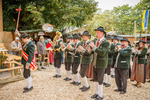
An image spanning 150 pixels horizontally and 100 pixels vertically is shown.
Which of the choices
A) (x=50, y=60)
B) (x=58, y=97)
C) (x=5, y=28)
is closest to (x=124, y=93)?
(x=58, y=97)

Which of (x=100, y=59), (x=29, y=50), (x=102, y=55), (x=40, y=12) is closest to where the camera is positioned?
(x=102, y=55)

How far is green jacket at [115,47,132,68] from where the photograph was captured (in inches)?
169

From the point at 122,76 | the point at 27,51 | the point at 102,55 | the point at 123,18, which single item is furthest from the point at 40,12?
the point at 123,18

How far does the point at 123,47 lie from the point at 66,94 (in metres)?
2.77

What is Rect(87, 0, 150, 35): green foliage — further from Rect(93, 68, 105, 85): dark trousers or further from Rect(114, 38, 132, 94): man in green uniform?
Rect(93, 68, 105, 85): dark trousers

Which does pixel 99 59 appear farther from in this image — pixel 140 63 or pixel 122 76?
pixel 140 63

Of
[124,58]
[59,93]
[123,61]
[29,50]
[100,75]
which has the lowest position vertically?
[59,93]

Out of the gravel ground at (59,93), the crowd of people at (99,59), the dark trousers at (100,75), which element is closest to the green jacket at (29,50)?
the crowd of people at (99,59)

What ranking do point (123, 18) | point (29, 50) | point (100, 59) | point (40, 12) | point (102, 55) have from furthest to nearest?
point (123, 18)
point (40, 12)
point (29, 50)
point (100, 59)
point (102, 55)

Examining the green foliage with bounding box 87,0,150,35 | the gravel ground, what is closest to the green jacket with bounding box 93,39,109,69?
the gravel ground

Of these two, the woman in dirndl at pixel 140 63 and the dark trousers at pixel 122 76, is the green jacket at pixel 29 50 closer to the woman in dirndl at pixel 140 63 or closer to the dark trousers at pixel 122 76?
the dark trousers at pixel 122 76

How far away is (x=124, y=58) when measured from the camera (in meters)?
4.48

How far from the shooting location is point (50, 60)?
1029 centimetres

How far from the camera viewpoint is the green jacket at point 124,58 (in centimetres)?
429
